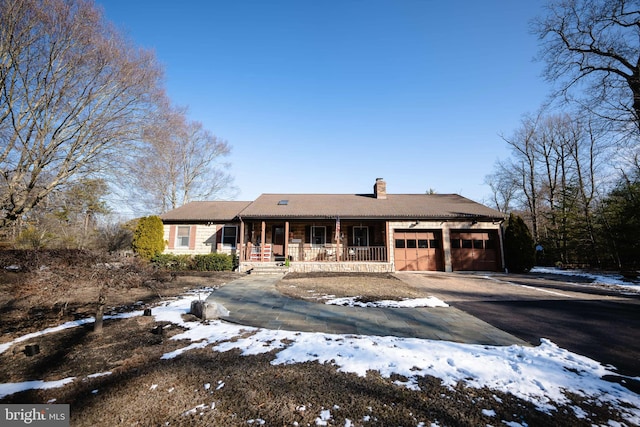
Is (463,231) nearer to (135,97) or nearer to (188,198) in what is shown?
(135,97)

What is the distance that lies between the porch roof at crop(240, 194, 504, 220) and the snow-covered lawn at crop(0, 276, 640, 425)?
997cm

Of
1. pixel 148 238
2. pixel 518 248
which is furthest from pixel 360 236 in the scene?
pixel 148 238

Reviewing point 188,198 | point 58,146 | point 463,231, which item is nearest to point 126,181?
point 58,146

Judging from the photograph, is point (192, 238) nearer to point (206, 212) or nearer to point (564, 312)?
point (206, 212)

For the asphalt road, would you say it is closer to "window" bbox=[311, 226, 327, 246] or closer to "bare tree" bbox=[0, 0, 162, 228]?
"window" bbox=[311, 226, 327, 246]

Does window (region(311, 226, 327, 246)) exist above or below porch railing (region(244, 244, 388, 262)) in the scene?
above

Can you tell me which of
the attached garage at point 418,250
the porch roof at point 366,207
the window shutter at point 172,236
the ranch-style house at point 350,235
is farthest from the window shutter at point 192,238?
the attached garage at point 418,250

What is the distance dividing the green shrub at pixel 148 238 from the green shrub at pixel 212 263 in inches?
106

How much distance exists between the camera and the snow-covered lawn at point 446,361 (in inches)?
108

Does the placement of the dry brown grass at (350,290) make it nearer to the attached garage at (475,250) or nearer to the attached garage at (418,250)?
the attached garage at (418,250)

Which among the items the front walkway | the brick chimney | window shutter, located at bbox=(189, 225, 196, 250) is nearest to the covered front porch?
the brick chimney

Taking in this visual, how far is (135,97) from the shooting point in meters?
10.3

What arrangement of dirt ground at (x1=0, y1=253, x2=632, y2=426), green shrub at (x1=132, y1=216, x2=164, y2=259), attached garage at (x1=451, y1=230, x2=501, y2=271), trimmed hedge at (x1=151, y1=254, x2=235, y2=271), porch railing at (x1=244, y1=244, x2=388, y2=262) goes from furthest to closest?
porch railing at (x1=244, y1=244, x2=388, y2=262) < attached garage at (x1=451, y1=230, x2=501, y2=271) < green shrub at (x1=132, y1=216, x2=164, y2=259) < trimmed hedge at (x1=151, y1=254, x2=235, y2=271) < dirt ground at (x1=0, y1=253, x2=632, y2=426)

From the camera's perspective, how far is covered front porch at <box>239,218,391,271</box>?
14008mm
